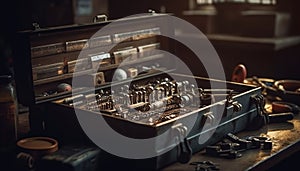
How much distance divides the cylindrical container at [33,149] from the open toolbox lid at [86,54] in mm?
168

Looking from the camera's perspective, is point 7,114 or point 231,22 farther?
point 231,22

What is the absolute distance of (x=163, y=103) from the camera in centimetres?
186

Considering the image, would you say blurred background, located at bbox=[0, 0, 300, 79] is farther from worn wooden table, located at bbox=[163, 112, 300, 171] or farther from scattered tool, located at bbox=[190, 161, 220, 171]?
scattered tool, located at bbox=[190, 161, 220, 171]

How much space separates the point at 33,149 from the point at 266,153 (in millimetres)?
Answer: 781

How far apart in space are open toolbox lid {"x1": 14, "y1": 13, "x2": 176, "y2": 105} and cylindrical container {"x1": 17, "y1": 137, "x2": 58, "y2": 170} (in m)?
0.17

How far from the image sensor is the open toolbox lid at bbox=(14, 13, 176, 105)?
1.73 m

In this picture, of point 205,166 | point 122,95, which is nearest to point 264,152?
point 205,166

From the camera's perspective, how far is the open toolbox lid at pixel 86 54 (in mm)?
1726

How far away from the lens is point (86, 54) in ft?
6.50

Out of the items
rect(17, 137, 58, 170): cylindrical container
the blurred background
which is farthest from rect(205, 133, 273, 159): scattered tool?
the blurred background

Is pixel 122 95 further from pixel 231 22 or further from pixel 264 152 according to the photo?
pixel 231 22

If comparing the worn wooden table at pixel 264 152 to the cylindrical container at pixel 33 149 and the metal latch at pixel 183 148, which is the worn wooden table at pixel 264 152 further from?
the cylindrical container at pixel 33 149

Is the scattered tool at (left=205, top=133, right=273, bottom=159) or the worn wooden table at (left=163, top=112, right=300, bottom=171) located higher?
the scattered tool at (left=205, top=133, right=273, bottom=159)

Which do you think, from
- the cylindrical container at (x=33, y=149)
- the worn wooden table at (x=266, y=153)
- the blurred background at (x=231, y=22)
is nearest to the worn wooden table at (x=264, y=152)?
the worn wooden table at (x=266, y=153)
